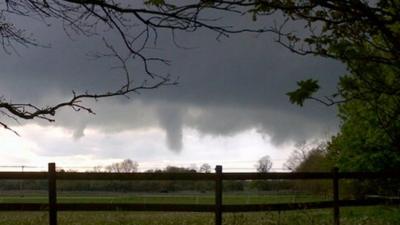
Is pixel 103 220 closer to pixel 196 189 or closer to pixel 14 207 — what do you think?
pixel 14 207

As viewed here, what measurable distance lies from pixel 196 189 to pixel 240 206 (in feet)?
61.4

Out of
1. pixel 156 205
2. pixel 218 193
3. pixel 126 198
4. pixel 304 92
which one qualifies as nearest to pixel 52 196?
pixel 156 205

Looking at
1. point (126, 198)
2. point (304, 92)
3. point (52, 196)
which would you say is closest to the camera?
point (304, 92)

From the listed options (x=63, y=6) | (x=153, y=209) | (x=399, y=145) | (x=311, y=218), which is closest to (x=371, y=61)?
(x=399, y=145)

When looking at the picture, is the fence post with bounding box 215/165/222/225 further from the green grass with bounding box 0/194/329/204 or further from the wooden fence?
the green grass with bounding box 0/194/329/204

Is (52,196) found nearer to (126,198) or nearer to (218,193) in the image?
(218,193)

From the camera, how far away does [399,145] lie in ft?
21.2

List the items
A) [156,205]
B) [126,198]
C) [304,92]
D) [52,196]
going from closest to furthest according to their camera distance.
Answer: [304,92] → [52,196] → [156,205] → [126,198]

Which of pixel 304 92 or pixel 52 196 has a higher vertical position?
pixel 304 92

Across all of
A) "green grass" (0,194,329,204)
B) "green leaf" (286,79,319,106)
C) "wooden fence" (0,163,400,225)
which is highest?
"green leaf" (286,79,319,106)

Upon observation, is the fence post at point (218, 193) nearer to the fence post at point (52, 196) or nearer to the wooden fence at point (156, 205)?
the wooden fence at point (156, 205)

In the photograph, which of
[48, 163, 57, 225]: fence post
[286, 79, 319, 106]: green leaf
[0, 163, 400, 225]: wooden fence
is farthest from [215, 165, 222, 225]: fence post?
[286, 79, 319, 106]: green leaf

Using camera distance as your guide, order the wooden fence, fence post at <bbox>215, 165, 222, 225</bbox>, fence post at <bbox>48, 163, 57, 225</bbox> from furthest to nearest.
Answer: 1. fence post at <bbox>215, 165, 222, 225</bbox>
2. the wooden fence
3. fence post at <bbox>48, 163, 57, 225</bbox>

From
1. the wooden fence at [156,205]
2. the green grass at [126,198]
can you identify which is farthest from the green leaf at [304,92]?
the green grass at [126,198]
